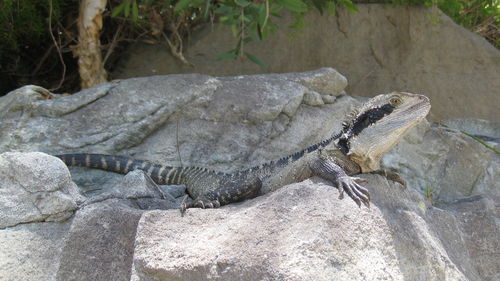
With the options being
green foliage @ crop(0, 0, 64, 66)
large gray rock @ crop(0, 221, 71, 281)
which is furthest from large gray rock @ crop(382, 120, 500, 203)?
green foliage @ crop(0, 0, 64, 66)

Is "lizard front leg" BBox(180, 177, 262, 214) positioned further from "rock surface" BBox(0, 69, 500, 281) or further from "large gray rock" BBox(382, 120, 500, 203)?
"large gray rock" BBox(382, 120, 500, 203)

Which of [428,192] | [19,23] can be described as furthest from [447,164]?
[19,23]

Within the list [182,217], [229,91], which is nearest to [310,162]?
[182,217]

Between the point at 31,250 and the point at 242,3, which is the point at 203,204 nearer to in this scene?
the point at 31,250

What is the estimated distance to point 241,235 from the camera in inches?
105

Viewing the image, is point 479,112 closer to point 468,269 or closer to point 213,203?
point 468,269

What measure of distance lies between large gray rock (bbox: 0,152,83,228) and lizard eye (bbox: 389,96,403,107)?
6.62 feet

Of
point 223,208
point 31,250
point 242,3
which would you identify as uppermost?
point 242,3

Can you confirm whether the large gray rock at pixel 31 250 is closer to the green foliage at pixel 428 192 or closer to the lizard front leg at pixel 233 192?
the lizard front leg at pixel 233 192

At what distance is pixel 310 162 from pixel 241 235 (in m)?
0.99

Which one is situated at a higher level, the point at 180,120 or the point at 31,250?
the point at 31,250

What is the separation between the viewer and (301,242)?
250 centimetres

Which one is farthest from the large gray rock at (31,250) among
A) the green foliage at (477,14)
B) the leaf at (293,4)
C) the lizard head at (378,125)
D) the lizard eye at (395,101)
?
the green foliage at (477,14)

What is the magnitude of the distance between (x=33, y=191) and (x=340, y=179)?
1847 millimetres
